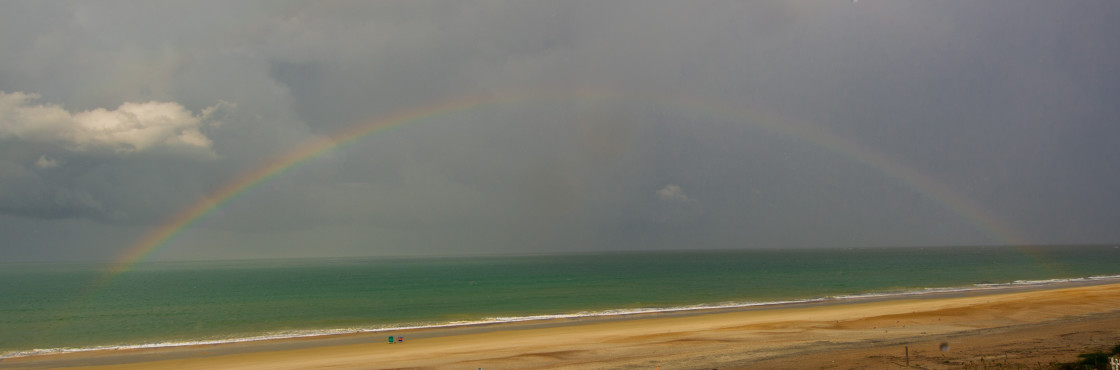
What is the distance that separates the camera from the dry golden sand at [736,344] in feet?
57.6

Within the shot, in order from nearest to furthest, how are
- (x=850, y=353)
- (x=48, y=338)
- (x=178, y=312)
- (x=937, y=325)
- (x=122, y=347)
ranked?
(x=850, y=353) → (x=937, y=325) → (x=122, y=347) → (x=48, y=338) → (x=178, y=312)

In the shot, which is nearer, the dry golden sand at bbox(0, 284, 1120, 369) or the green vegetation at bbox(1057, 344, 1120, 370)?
the green vegetation at bbox(1057, 344, 1120, 370)

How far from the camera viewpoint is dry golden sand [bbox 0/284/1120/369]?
17.6 meters

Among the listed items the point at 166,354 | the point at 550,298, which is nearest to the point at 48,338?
the point at 166,354

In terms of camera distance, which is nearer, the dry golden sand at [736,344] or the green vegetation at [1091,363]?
the green vegetation at [1091,363]

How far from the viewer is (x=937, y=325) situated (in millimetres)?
27797

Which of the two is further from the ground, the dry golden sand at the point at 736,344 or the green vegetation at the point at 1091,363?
the green vegetation at the point at 1091,363

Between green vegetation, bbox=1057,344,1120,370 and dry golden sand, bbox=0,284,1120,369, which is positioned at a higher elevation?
green vegetation, bbox=1057,344,1120,370

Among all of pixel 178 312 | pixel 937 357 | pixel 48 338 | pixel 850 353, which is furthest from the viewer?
pixel 178 312

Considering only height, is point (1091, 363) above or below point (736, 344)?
above

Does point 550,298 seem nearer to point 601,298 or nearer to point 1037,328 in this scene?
point 601,298

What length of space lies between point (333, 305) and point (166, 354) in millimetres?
30063

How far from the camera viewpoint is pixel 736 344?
922 inches

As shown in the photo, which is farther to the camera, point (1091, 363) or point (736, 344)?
point (736, 344)
